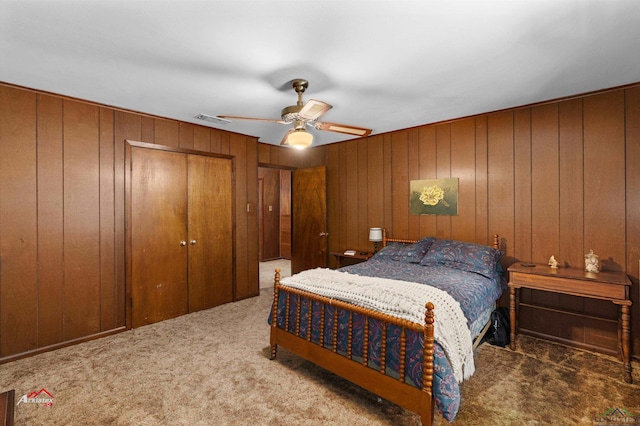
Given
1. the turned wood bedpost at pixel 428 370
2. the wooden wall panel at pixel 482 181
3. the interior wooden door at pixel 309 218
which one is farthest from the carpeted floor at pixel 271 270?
the turned wood bedpost at pixel 428 370

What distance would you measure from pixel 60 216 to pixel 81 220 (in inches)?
6.9

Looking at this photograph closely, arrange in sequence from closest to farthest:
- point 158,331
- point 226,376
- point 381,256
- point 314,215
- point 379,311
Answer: point 379,311 → point 226,376 → point 158,331 → point 381,256 → point 314,215

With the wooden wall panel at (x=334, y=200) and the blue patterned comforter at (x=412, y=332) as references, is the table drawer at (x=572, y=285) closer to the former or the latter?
the blue patterned comforter at (x=412, y=332)

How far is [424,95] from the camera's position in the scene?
308 centimetres

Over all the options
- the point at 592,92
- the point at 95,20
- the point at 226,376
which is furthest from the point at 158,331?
the point at 592,92

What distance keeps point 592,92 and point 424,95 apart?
1.61 metres

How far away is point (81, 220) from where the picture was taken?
319 centimetres

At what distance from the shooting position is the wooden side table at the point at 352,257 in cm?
456

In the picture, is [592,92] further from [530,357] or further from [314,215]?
[314,215]

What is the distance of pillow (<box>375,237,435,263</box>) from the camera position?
372cm

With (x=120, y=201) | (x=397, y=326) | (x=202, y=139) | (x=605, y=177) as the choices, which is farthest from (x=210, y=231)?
(x=605, y=177)

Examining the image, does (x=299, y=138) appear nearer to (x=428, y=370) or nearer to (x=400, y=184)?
(x=428, y=370)

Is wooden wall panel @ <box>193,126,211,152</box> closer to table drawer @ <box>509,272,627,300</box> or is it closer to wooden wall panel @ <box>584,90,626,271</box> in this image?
table drawer @ <box>509,272,627,300</box>

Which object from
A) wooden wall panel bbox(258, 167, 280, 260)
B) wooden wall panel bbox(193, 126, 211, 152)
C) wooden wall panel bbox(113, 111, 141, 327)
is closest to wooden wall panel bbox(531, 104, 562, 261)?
wooden wall panel bbox(193, 126, 211, 152)
